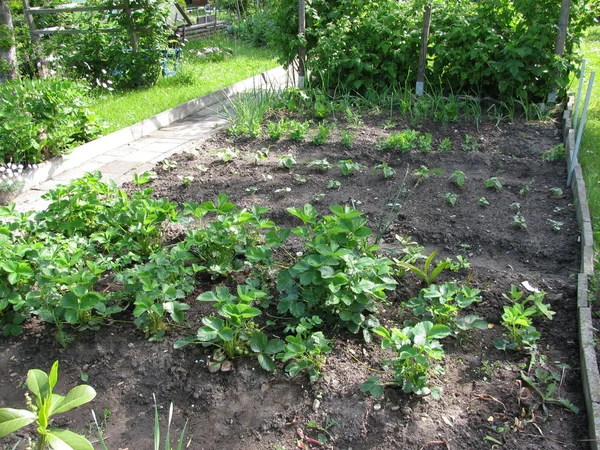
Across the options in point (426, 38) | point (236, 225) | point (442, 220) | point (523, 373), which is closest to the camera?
point (523, 373)

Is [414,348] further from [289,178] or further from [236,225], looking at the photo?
[289,178]

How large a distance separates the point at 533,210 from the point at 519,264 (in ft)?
2.88

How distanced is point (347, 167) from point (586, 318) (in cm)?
250

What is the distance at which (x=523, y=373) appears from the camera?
2.67m

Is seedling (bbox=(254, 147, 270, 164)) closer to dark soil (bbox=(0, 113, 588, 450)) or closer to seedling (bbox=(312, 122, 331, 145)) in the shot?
seedling (bbox=(312, 122, 331, 145))

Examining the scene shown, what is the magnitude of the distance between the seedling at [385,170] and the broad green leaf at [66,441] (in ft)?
11.7

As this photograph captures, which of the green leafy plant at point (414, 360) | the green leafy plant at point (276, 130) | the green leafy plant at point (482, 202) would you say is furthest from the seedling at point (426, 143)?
the green leafy plant at point (414, 360)

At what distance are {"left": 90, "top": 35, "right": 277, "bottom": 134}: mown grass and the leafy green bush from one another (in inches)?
28.8

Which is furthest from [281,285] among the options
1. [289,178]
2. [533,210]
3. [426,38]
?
[426,38]

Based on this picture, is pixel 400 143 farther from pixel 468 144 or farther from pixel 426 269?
pixel 426 269

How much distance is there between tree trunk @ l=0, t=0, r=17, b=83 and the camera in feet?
23.3

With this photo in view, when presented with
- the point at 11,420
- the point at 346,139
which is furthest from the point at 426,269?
the point at 346,139

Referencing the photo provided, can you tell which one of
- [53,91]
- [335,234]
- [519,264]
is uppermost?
[53,91]

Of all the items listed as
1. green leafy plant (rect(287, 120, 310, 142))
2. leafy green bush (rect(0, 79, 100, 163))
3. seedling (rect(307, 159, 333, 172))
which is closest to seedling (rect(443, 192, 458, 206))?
seedling (rect(307, 159, 333, 172))
